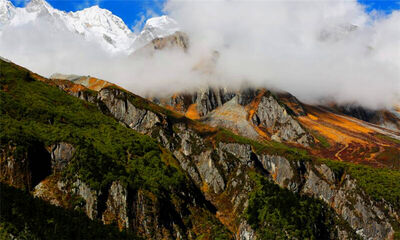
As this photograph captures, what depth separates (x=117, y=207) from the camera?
102000 mm

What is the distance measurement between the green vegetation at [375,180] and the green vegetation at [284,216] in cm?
3458

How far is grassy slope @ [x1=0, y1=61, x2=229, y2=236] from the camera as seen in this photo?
103 m

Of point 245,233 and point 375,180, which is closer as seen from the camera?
point 245,233

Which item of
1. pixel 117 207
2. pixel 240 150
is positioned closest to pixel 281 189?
pixel 240 150

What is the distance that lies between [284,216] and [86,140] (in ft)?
237

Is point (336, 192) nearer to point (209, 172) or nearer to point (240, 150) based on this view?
point (240, 150)

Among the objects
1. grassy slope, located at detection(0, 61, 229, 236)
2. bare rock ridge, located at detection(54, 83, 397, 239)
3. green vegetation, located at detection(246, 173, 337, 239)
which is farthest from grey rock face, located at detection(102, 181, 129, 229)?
green vegetation, located at detection(246, 173, 337, 239)

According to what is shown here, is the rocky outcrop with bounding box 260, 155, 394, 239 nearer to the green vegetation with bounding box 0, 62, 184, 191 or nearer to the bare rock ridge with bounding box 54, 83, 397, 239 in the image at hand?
the bare rock ridge with bounding box 54, 83, 397, 239

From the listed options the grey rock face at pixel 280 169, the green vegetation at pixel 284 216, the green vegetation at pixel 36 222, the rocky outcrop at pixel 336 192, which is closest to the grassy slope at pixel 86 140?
the green vegetation at pixel 284 216

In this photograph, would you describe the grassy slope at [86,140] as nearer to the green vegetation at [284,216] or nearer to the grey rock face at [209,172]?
the green vegetation at [284,216]

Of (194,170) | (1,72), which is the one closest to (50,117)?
(1,72)

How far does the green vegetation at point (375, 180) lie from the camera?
16438 centimetres

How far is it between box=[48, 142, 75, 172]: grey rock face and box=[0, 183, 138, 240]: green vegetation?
28.1 meters

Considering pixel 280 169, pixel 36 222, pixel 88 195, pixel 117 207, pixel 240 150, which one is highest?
pixel 240 150
